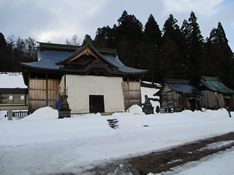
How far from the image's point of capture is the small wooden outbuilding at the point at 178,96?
20516 mm

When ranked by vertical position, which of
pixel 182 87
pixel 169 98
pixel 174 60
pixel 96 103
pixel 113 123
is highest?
pixel 174 60

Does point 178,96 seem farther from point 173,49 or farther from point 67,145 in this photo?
point 173,49

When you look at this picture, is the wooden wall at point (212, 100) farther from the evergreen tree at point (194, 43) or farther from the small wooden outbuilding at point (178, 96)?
the evergreen tree at point (194, 43)

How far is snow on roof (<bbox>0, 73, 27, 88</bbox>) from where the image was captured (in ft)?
122

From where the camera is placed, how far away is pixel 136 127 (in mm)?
9227

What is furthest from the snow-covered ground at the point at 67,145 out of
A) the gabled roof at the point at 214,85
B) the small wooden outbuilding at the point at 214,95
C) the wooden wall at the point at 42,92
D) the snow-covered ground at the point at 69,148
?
the gabled roof at the point at 214,85

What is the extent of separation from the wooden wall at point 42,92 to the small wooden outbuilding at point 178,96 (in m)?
13.0

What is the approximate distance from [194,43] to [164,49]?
10136 mm

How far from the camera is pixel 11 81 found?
40344 millimetres

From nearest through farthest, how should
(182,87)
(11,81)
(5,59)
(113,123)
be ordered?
(113,123) → (182,87) → (11,81) → (5,59)

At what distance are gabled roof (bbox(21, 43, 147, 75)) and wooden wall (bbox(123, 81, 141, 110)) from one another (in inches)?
53.1

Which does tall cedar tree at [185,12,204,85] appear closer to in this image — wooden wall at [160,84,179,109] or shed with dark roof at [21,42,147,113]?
wooden wall at [160,84,179,109]

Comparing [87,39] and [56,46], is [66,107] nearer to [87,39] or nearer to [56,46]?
[87,39]

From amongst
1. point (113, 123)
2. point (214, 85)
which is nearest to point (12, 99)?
point (113, 123)
